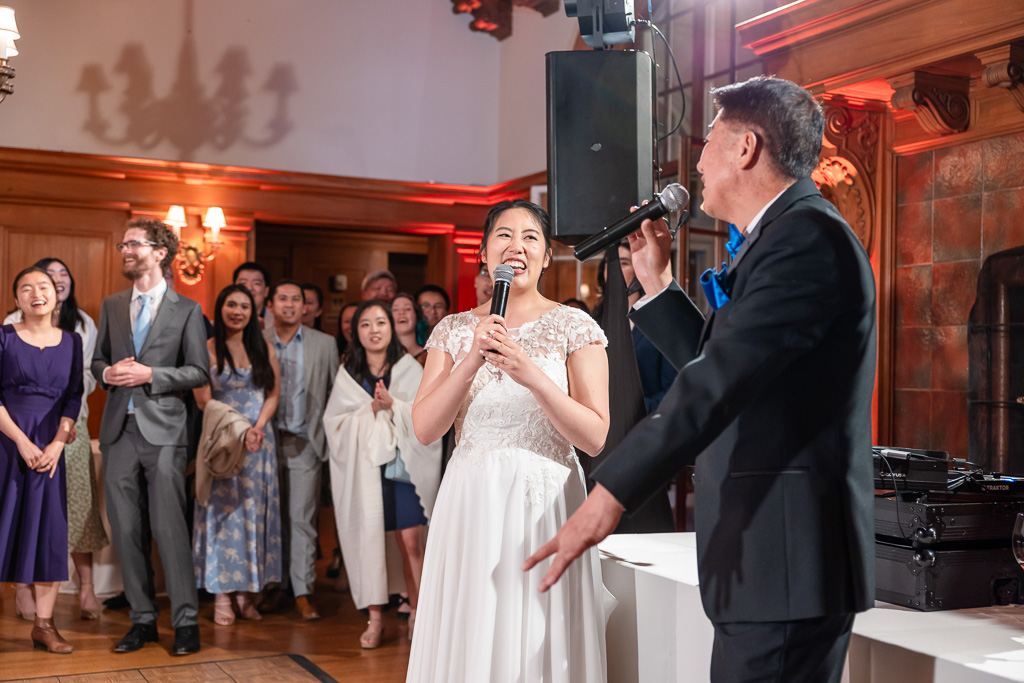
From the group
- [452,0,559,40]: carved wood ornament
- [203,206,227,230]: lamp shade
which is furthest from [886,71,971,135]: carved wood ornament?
[203,206,227,230]: lamp shade

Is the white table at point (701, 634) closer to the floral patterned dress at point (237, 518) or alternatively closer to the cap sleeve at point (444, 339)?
the cap sleeve at point (444, 339)

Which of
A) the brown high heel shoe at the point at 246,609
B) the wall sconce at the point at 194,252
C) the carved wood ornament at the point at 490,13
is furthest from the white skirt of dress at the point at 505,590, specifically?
the carved wood ornament at the point at 490,13

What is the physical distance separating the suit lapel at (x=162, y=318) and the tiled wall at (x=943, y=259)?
3.40m

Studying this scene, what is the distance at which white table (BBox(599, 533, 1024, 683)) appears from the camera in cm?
155

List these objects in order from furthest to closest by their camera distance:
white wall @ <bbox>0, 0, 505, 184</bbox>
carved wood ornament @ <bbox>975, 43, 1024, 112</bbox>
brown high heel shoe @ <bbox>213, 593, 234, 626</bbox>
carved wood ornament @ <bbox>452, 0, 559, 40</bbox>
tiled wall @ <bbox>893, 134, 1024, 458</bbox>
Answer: carved wood ornament @ <bbox>452, 0, 559, 40</bbox> < white wall @ <bbox>0, 0, 505, 184</bbox> < brown high heel shoe @ <bbox>213, 593, 234, 626</bbox> < tiled wall @ <bbox>893, 134, 1024, 458</bbox> < carved wood ornament @ <bbox>975, 43, 1024, 112</bbox>

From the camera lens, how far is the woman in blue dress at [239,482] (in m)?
4.48

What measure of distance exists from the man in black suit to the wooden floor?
2.55 m

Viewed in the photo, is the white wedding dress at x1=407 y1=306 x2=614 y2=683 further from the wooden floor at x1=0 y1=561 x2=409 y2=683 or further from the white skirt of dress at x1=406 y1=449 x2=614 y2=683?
the wooden floor at x1=0 y1=561 x2=409 y2=683

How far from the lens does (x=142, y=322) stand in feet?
13.1

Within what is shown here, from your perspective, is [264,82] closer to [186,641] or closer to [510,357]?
[186,641]

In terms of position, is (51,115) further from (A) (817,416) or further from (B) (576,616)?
(A) (817,416)

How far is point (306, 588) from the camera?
15.1ft

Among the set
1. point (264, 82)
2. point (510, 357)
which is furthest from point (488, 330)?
point (264, 82)

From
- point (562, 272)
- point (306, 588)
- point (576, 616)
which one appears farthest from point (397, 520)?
point (562, 272)
